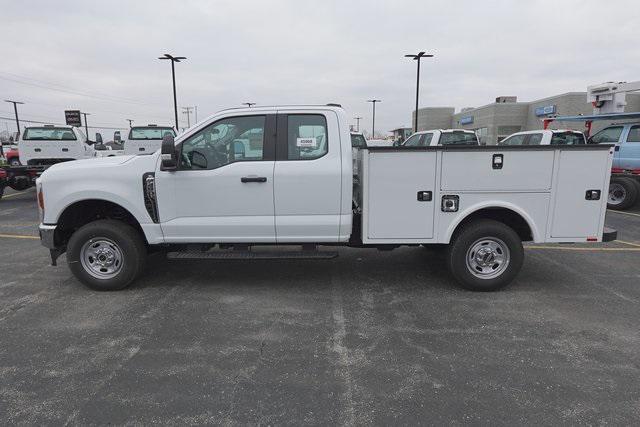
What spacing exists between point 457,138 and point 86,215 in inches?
499

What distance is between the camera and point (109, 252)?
5.28m

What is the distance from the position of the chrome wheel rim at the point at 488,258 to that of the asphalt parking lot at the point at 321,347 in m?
0.27

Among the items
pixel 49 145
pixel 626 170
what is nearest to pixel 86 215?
pixel 49 145

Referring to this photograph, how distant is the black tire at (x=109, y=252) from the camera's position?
5191 millimetres

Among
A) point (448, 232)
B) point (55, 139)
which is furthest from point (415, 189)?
point (55, 139)

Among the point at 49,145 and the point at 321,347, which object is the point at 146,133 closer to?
the point at 49,145

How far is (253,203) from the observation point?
198 inches

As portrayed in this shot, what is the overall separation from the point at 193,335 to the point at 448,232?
2.88m

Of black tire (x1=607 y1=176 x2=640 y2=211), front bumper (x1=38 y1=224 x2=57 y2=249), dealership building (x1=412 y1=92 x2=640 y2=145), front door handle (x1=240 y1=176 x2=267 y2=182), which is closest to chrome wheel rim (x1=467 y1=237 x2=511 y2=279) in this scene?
front door handle (x1=240 y1=176 x2=267 y2=182)

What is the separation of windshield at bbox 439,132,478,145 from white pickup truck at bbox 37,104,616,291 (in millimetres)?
10345

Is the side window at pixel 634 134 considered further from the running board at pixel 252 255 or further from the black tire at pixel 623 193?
the running board at pixel 252 255

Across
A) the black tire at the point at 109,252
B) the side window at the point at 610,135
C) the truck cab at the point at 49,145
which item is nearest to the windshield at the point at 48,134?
the truck cab at the point at 49,145

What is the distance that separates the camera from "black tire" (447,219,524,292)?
506 centimetres

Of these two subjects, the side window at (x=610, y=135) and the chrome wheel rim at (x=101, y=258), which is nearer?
the chrome wheel rim at (x=101, y=258)
